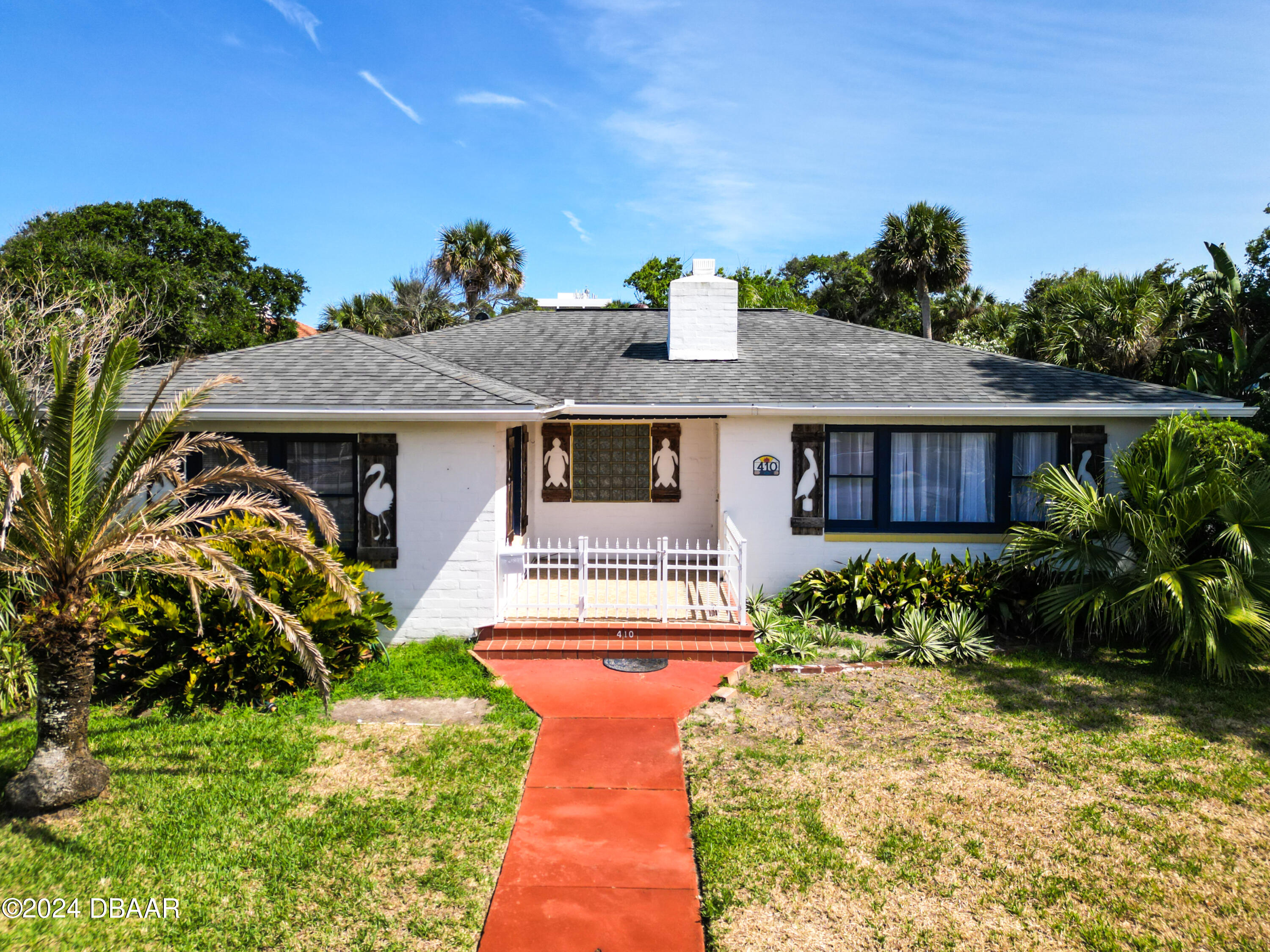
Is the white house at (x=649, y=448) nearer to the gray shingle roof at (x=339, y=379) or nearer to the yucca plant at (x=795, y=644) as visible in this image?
the gray shingle roof at (x=339, y=379)

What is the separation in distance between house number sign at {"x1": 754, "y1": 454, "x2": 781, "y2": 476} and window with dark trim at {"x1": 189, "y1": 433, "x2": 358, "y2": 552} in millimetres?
5538

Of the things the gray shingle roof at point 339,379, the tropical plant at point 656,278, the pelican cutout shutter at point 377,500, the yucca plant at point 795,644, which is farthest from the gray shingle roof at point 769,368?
the tropical plant at point 656,278

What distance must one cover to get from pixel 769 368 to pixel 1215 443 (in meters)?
5.98

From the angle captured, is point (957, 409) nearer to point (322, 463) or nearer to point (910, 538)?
point (910, 538)

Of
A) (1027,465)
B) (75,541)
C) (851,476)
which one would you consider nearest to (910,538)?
(851,476)

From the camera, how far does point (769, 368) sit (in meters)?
12.1

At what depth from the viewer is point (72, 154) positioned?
78.3ft

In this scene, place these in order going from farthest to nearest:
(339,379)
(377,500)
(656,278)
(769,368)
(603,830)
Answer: (656,278) < (769,368) < (339,379) < (377,500) < (603,830)

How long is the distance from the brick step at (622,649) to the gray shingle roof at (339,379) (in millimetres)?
2879

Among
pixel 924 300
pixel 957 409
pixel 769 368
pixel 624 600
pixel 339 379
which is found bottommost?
pixel 624 600


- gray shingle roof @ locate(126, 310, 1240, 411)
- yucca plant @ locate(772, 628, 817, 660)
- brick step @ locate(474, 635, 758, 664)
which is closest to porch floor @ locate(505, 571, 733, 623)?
brick step @ locate(474, 635, 758, 664)

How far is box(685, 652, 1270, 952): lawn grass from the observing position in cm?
411

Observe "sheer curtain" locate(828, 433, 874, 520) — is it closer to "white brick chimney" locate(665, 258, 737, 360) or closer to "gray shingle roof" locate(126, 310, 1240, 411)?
"gray shingle roof" locate(126, 310, 1240, 411)

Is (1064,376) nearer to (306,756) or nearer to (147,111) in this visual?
(306,756)
